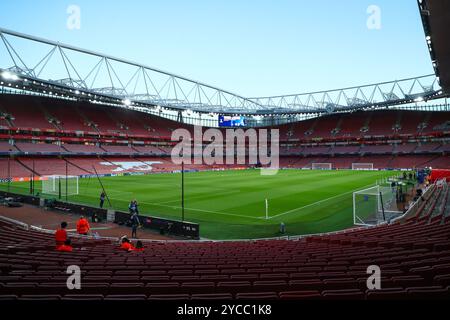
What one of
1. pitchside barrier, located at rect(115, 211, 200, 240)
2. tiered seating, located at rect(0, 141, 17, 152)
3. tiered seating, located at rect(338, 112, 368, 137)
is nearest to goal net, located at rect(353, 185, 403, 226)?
pitchside barrier, located at rect(115, 211, 200, 240)

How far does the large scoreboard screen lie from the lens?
91.7 m

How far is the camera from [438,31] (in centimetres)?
1609

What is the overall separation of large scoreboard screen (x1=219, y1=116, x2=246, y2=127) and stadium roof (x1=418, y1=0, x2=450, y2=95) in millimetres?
70538

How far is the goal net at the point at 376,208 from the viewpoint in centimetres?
1936

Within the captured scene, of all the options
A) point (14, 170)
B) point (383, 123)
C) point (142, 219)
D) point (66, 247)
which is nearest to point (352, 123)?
point (383, 123)

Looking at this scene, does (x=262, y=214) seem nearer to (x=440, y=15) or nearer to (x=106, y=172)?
(x=440, y=15)

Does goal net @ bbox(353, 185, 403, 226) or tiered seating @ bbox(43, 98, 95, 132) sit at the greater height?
tiered seating @ bbox(43, 98, 95, 132)

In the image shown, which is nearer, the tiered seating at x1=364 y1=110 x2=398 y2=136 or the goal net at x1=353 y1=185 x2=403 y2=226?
the goal net at x1=353 y1=185 x2=403 y2=226

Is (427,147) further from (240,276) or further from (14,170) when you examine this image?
(14,170)

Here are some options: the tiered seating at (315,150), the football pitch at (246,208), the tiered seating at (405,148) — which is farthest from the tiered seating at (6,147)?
the tiered seating at (405,148)

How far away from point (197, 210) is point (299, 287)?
66.5ft

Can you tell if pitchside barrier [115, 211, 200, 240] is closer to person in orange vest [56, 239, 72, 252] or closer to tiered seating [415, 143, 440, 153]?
person in orange vest [56, 239, 72, 252]

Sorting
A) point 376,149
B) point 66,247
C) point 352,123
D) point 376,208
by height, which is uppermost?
point 352,123

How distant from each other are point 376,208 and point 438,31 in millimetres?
12709
